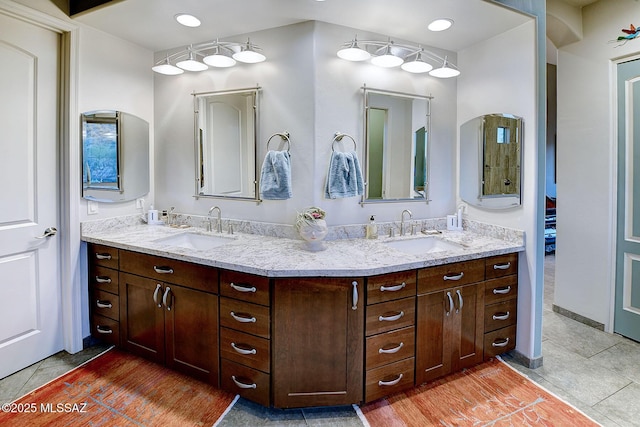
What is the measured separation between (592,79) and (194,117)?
3.30 metres

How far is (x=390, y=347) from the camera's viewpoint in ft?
6.15

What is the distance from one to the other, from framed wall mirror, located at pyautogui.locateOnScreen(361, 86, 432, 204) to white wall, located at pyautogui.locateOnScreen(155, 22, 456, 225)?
0.07m

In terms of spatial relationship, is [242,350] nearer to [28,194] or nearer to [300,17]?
[28,194]

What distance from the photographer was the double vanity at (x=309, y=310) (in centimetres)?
177

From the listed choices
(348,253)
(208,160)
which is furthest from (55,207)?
(348,253)

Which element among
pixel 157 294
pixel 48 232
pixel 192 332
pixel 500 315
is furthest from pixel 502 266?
pixel 48 232

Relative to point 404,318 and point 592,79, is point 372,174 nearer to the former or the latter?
point 404,318

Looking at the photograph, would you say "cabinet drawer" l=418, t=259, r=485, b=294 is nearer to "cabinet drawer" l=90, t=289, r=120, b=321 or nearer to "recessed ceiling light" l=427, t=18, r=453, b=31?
"recessed ceiling light" l=427, t=18, r=453, b=31

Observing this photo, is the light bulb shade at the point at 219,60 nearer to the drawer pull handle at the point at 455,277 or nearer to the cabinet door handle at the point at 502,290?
the drawer pull handle at the point at 455,277

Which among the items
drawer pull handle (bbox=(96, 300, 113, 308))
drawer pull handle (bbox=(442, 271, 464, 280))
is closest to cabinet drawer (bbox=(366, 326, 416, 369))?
drawer pull handle (bbox=(442, 271, 464, 280))

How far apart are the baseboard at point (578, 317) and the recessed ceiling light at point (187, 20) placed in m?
3.85

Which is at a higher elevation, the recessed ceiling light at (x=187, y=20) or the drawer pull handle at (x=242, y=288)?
the recessed ceiling light at (x=187, y=20)

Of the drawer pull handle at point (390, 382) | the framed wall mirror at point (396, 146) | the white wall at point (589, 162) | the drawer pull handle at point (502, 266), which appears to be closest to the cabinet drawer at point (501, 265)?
the drawer pull handle at point (502, 266)

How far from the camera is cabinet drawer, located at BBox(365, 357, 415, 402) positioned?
1.84 m
